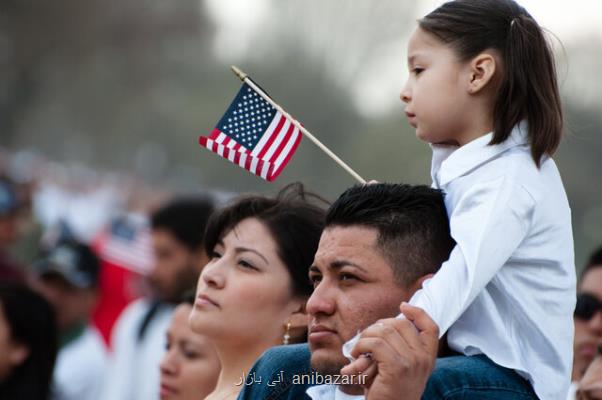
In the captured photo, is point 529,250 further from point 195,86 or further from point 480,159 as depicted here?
point 195,86

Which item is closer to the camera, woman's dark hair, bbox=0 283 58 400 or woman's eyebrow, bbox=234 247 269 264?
woman's eyebrow, bbox=234 247 269 264

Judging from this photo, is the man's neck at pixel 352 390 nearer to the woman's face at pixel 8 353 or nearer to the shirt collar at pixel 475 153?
the shirt collar at pixel 475 153

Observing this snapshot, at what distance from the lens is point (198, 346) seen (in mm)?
6484

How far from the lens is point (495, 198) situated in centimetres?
410

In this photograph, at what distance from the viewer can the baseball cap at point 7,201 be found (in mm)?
11680

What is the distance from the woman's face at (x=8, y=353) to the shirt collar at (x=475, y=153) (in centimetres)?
384

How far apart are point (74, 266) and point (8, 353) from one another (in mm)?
2273

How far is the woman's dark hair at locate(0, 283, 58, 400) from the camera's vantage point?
7.68m

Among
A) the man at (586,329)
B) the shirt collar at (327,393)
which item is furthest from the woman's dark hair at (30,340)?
the shirt collar at (327,393)

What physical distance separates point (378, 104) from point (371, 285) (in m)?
15.2

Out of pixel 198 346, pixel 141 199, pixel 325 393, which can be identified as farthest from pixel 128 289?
pixel 141 199

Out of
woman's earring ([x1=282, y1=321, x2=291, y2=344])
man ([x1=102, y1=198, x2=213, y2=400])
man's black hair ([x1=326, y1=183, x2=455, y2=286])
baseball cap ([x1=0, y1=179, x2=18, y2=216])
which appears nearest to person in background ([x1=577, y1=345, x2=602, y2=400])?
woman's earring ([x1=282, y1=321, x2=291, y2=344])

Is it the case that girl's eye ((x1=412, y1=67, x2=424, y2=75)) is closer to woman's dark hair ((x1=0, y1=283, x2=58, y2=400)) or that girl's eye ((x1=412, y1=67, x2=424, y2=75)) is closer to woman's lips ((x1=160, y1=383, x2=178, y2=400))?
woman's lips ((x1=160, y1=383, x2=178, y2=400))

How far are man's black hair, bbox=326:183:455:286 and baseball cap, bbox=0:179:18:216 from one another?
7599 millimetres
